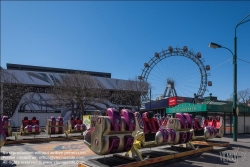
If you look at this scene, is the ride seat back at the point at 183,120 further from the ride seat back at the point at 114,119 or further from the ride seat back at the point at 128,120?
the ride seat back at the point at 114,119

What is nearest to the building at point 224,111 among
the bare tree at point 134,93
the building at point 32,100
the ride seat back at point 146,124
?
the ride seat back at point 146,124

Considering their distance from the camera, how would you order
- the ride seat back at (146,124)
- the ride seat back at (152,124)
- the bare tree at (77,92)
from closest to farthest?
1. the ride seat back at (146,124)
2. the ride seat back at (152,124)
3. the bare tree at (77,92)

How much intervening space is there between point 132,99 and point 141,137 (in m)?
30.7

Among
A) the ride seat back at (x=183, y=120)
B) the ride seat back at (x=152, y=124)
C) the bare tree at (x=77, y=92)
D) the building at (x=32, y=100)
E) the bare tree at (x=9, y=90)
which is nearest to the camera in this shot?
the ride seat back at (x=152, y=124)

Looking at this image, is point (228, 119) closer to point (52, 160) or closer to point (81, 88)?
point (52, 160)

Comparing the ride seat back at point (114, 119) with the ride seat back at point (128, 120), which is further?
the ride seat back at point (128, 120)


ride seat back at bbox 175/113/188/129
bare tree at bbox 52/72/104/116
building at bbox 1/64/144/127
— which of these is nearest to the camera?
ride seat back at bbox 175/113/188/129

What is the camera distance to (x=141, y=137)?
8969 millimetres

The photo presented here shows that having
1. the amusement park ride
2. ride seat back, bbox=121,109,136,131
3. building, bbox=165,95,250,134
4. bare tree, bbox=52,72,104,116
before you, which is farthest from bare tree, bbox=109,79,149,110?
ride seat back, bbox=121,109,136,131

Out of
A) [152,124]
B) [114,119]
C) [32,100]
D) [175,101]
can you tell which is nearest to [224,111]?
[152,124]

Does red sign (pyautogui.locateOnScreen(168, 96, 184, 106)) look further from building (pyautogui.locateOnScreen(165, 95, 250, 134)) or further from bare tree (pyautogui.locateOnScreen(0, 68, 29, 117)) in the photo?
bare tree (pyautogui.locateOnScreen(0, 68, 29, 117))

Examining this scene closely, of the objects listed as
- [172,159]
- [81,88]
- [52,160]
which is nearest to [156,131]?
[172,159]

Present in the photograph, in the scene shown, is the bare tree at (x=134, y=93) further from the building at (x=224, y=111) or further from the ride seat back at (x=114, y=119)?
the ride seat back at (x=114, y=119)

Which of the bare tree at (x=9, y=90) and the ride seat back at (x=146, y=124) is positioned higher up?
the bare tree at (x=9, y=90)
